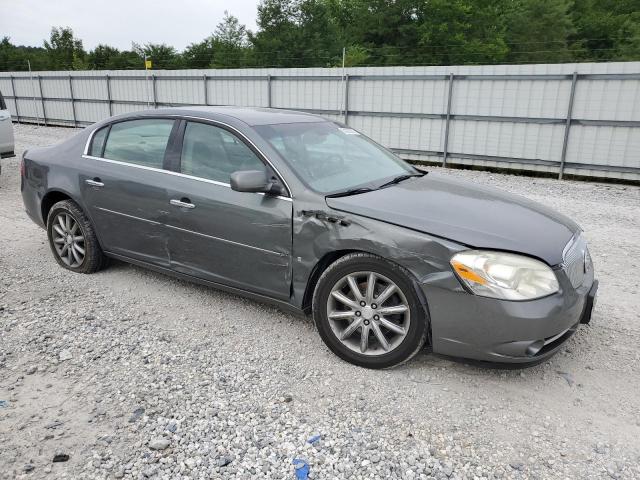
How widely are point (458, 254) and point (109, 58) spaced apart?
187 ft

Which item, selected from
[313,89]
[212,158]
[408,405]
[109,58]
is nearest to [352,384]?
[408,405]

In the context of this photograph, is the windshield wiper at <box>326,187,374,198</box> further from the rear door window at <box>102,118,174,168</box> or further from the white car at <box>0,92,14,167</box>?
the white car at <box>0,92,14,167</box>

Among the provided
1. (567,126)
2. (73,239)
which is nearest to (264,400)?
(73,239)

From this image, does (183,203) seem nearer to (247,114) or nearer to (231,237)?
(231,237)

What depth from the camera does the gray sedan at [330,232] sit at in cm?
291

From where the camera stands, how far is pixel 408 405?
295 centimetres

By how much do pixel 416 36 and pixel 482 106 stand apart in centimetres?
3351

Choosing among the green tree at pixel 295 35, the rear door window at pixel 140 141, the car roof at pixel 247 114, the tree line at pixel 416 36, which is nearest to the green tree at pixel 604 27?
the tree line at pixel 416 36

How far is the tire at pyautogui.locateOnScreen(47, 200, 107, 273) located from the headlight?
3.31 meters

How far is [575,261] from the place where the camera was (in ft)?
10.5

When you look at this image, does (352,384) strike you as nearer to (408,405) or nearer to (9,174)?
(408,405)

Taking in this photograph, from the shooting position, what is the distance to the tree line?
41.2 metres

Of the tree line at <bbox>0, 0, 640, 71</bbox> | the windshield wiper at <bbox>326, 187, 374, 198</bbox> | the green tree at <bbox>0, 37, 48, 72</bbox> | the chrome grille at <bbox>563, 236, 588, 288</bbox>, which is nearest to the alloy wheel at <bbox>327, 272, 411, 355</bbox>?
the windshield wiper at <bbox>326, 187, 374, 198</bbox>

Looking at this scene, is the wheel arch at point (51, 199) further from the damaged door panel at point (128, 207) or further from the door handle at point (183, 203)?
the door handle at point (183, 203)
